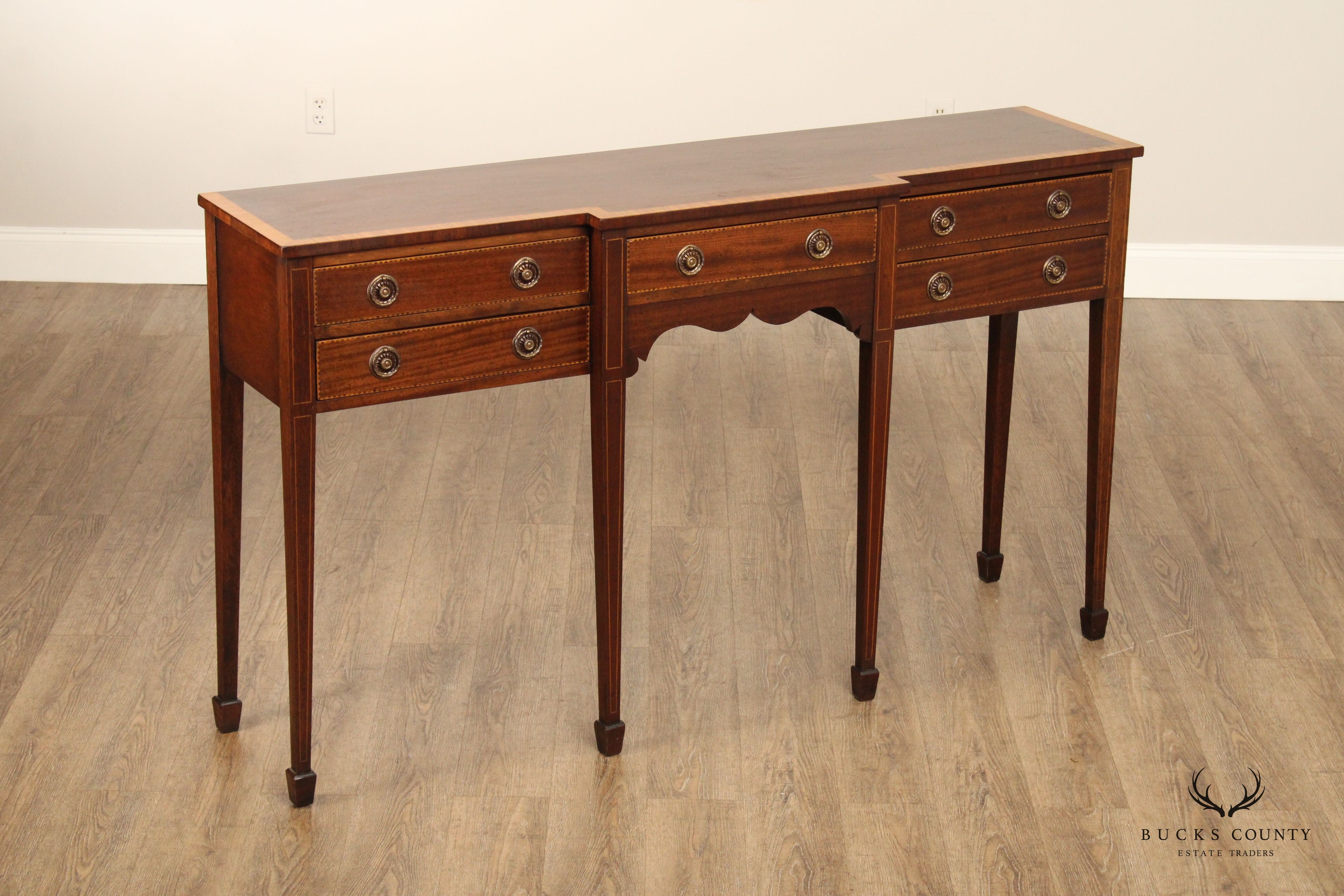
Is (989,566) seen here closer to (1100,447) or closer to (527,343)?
(1100,447)

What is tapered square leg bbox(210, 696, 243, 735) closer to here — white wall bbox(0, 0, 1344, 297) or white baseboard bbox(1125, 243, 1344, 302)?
white wall bbox(0, 0, 1344, 297)

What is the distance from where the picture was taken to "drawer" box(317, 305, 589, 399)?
2.00 m

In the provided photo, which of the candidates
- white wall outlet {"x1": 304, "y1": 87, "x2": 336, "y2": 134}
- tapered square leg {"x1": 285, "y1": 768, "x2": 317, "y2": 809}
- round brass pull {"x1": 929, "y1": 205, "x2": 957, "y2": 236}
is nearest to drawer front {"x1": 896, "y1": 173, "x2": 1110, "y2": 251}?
round brass pull {"x1": 929, "y1": 205, "x2": 957, "y2": 236}

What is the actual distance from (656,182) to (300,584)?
75cm

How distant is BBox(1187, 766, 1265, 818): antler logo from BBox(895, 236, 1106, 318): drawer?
0.77 m

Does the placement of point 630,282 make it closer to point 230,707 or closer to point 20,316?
point 230,707

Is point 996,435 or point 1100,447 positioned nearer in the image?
point 1100,447

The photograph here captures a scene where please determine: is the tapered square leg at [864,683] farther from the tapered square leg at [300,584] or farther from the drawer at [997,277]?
the tapered square leg at [300,584]

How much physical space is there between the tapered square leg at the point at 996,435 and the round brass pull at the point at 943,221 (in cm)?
39

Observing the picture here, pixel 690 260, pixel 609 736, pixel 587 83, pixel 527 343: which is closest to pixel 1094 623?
pixel 609 736

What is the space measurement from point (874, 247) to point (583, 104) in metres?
2.19

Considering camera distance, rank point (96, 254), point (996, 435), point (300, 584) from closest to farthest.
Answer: point (300, 584) → point (996, 435) → point (96, 254)

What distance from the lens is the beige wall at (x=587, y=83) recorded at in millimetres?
4215

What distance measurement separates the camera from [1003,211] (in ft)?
7.81
